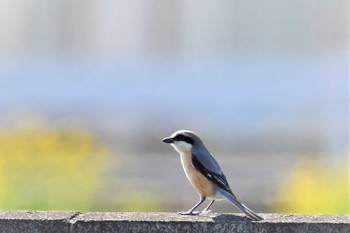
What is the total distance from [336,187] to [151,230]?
10.0 ft

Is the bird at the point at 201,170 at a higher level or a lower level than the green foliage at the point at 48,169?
higher

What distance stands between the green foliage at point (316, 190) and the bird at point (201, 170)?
1.96 m

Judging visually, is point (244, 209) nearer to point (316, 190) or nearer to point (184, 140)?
point (184, 140)

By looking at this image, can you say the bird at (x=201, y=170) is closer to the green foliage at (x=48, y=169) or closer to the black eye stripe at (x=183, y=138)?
the black eye stripe at (x=183, y=138)

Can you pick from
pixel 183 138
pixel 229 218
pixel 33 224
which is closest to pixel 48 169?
pixel 183 138

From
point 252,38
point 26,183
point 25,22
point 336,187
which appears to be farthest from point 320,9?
point 26,183

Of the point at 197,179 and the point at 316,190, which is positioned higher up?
the point at 197,179

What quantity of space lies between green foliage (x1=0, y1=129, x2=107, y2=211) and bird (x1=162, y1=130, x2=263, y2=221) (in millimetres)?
1860

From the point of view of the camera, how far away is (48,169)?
6016 mm

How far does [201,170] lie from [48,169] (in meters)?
2.54

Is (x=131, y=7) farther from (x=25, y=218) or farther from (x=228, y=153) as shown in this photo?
(x=25, y=218)

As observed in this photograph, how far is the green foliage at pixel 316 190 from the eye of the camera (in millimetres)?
5547

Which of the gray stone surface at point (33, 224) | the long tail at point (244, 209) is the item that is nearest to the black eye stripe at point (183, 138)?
the long tail at point (244, 209)

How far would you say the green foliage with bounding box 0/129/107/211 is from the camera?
5.50 m
